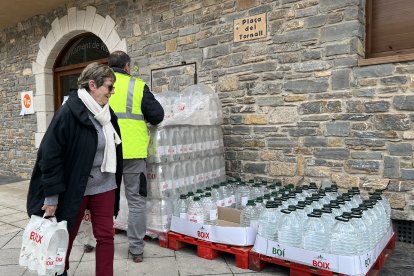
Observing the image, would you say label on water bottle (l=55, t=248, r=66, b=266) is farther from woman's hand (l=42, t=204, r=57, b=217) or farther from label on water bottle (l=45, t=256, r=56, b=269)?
woman's hand (l=42, t=204, r=57, b=217)

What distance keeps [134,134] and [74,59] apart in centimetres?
533

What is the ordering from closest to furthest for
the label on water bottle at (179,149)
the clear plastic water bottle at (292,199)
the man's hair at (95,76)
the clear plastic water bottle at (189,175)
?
the man's hair at (95,76) < the clear plastic water bottle at (292,199) < the label on water bottle at (179,149) < the clear plastic water bottle at (189,175)

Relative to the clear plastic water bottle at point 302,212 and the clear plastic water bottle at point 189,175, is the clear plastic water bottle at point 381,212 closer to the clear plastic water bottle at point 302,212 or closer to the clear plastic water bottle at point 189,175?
the clear plastic water bottle at point 302,212

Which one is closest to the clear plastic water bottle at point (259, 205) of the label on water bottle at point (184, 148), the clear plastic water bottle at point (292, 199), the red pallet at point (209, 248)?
the clear plastic water bottle at point (292, 199)

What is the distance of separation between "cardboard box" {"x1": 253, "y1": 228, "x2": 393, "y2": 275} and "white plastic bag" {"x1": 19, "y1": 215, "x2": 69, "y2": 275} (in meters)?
1.55

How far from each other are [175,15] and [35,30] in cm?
410

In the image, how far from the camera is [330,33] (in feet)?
13.9

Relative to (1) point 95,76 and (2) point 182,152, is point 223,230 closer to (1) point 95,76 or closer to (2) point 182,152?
(2) point 182,152

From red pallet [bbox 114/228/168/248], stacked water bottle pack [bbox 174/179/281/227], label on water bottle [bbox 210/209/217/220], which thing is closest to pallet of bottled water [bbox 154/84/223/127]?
stacked water bottle pack [bbox 174/179/281/227]

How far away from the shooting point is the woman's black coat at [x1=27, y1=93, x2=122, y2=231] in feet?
7.68

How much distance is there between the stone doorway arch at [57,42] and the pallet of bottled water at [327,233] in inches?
179

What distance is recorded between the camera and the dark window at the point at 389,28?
3.94 metres

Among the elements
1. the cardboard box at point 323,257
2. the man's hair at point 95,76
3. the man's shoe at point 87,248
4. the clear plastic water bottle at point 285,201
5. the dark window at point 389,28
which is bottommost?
the man's shoe at point 87,248

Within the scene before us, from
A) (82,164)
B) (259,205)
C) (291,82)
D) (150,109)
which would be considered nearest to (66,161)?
(82,164)
